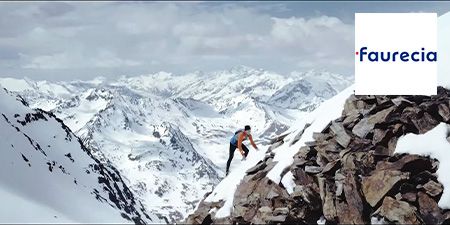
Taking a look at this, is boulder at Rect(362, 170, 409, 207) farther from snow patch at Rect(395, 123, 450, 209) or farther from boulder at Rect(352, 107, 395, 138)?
boulder at Rect(352, 107, 395, 138)

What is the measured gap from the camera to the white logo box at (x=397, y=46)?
24969 millimetres

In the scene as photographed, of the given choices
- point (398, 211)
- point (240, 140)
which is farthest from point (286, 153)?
point (398, 211)

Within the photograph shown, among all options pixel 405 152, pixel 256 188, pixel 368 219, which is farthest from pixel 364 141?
pixel 256 188

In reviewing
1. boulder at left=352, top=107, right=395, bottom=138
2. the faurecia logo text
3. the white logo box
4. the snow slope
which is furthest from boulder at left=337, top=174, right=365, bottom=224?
the faurecia logo text

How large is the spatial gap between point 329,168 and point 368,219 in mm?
2821

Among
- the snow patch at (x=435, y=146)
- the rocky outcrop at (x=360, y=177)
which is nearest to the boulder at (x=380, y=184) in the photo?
the rocky outcrop at (x=360, y=177)

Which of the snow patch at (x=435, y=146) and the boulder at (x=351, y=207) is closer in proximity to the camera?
the snow patch at (x=435, y=146)

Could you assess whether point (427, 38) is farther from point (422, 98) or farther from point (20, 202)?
point (20, 202)

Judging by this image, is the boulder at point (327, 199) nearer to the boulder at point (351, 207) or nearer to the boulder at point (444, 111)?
the boulder at point (351, 207)

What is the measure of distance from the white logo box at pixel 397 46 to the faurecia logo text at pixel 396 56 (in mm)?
84

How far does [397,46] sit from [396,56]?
0.49m

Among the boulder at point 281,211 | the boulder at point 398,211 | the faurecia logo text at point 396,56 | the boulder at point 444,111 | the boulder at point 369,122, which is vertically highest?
the faurecia logo text at point 396,56

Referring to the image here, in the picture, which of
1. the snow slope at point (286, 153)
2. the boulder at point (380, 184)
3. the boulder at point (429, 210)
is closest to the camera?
the boulder at point (429, 210)

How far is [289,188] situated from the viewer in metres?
24.4
